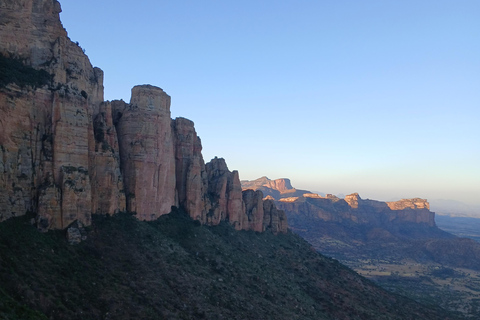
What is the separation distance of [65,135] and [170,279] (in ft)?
68.9

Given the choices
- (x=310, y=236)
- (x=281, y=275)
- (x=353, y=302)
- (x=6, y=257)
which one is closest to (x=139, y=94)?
(x=6, y=257)

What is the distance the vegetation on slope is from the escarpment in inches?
122

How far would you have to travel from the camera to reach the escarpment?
1519 inches

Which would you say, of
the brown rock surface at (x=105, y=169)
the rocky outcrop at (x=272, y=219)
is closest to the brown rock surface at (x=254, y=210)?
the rocky outcrop at (x=272, y=219)

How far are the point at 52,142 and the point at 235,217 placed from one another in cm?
4551

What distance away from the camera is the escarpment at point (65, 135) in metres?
38.6

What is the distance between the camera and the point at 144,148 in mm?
56031

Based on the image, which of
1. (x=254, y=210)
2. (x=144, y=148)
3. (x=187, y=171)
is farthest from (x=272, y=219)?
(x=144, y=148)

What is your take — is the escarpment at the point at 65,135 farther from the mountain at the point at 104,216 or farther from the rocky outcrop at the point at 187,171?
the rocky outcrop at the point at 187,171

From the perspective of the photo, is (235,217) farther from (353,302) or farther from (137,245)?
(137,245)

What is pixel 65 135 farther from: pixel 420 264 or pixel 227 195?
pixel 420 264

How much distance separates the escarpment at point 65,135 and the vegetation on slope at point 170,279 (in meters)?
3.11

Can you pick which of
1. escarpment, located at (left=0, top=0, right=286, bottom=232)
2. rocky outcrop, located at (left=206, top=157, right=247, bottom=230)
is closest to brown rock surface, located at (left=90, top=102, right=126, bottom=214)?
escarpment, located at (left=0, top=0, right=286, bottom=232)

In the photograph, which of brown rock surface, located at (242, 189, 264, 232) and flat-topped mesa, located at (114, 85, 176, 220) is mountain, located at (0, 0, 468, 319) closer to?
flat-topped mesa, located at (114, 85, 176, 220)
